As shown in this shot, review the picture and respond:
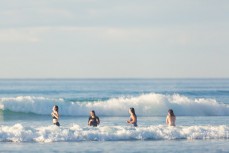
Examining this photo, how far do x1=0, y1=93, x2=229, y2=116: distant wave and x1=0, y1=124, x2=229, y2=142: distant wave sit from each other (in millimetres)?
20197

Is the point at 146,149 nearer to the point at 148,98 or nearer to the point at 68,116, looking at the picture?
the point at 68,116

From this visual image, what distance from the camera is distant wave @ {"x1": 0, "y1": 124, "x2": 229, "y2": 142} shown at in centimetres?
3098

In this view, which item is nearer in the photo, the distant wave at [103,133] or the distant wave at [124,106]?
the distant wave at [103,133]

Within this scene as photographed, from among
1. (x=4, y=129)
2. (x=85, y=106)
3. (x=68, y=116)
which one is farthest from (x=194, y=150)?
(x=85, y=106)

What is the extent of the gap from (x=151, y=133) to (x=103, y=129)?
201 cm

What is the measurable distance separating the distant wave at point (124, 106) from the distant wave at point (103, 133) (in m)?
20.2

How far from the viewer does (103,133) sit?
104 ft

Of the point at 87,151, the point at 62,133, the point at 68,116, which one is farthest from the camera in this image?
the point at 68,116

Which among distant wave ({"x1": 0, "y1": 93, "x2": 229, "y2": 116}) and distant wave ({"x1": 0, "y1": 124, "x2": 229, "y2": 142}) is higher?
distant wave ({"x1": 0, "y1": 93, "x2": 229, "y2": 116})

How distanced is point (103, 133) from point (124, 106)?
78.2 ft

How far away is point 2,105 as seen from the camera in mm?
54000

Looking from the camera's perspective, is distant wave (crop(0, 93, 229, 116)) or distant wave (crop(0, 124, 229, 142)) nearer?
distant wave (crop(0, 124, 229, 142))

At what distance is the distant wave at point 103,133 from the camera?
3098cm

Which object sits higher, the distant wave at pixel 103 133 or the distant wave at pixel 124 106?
the distant wave at pixel 124 106
